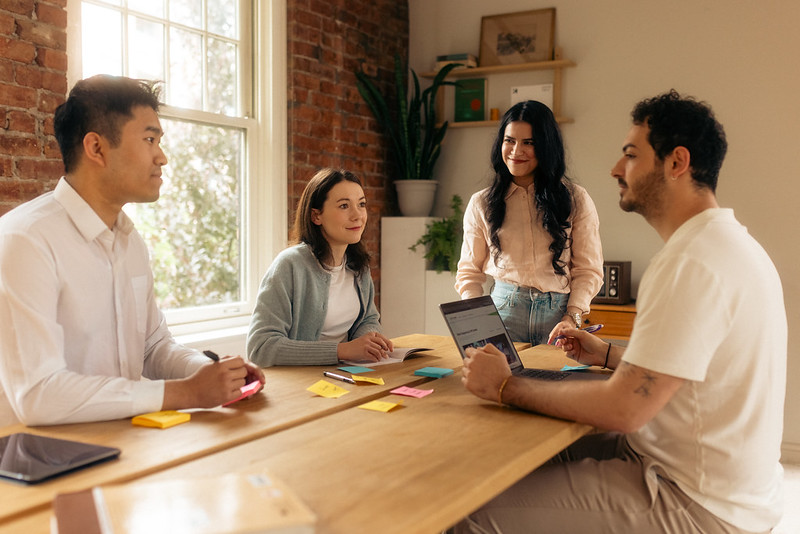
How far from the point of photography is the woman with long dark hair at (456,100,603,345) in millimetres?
2904

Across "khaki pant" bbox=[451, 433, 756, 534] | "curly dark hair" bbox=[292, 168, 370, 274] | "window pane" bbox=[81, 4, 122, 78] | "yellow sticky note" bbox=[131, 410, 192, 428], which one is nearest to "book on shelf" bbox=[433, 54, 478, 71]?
"window pane" bbox=[81, 4, 122, 78]

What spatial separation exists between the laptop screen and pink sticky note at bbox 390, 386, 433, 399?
159 millimetres

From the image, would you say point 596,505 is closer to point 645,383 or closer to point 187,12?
point 645,383

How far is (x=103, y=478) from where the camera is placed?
123 cm

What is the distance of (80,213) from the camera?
1.77m

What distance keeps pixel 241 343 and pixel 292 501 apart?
288 cm

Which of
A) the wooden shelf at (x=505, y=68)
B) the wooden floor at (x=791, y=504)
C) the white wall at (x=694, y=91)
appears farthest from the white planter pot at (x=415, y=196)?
the wooden floor at (x=791, y=504)

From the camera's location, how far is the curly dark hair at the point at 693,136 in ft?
5.39

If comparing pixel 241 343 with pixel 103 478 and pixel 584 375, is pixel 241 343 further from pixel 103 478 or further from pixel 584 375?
pixel 103 478

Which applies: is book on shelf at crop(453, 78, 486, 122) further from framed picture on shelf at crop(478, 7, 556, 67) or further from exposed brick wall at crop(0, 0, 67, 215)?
exposed brick wall at crop(0, 0, 67, 215)

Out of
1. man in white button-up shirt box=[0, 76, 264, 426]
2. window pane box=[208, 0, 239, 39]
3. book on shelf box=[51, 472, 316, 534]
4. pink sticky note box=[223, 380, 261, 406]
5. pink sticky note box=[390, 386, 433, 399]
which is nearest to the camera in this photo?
book on shelf box=[51, 472, 316, 534]

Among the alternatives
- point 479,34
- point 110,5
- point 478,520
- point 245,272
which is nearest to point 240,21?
point 110,5

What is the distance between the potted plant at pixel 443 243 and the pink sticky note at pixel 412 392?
273 cm

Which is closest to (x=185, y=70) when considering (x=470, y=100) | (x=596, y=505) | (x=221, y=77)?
(x=221, y=77)
